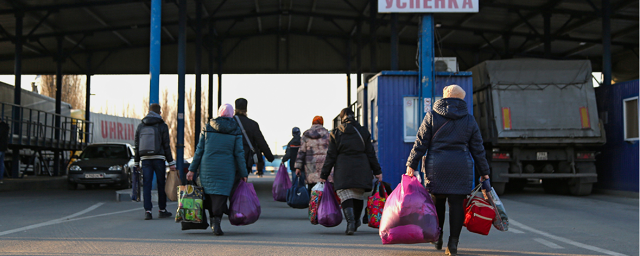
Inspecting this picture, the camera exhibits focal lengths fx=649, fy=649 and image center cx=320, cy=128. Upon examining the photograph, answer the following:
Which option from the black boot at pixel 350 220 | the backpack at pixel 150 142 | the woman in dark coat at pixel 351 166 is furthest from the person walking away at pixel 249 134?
the backpack at pixel 150 142

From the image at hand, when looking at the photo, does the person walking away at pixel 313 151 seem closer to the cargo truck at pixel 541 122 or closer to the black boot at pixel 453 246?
the black boot at pixel 453 246

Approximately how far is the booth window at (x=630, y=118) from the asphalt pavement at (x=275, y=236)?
15.3 feet

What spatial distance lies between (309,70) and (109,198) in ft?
64.3

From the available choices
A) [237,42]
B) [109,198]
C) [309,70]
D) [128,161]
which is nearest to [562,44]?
[309,70]

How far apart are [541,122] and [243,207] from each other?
9406 millimetres

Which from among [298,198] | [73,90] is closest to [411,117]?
[298,198]

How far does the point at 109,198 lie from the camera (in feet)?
48.9

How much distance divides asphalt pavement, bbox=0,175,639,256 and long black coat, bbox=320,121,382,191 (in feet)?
2.11

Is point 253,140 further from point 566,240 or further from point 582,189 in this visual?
point 582,189

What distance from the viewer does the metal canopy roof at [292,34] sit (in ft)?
79.8

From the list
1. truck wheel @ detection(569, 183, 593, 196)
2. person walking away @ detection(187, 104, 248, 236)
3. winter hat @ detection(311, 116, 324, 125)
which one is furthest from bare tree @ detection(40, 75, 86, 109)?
person walking away @ detection(187, 104, 248, 236)

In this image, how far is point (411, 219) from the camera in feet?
18.4

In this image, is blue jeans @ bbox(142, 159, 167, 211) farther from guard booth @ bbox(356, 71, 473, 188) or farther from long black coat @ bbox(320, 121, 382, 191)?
guard booth @ bbox(356, 71, 473, 188)

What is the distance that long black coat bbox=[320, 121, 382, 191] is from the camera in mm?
7582
